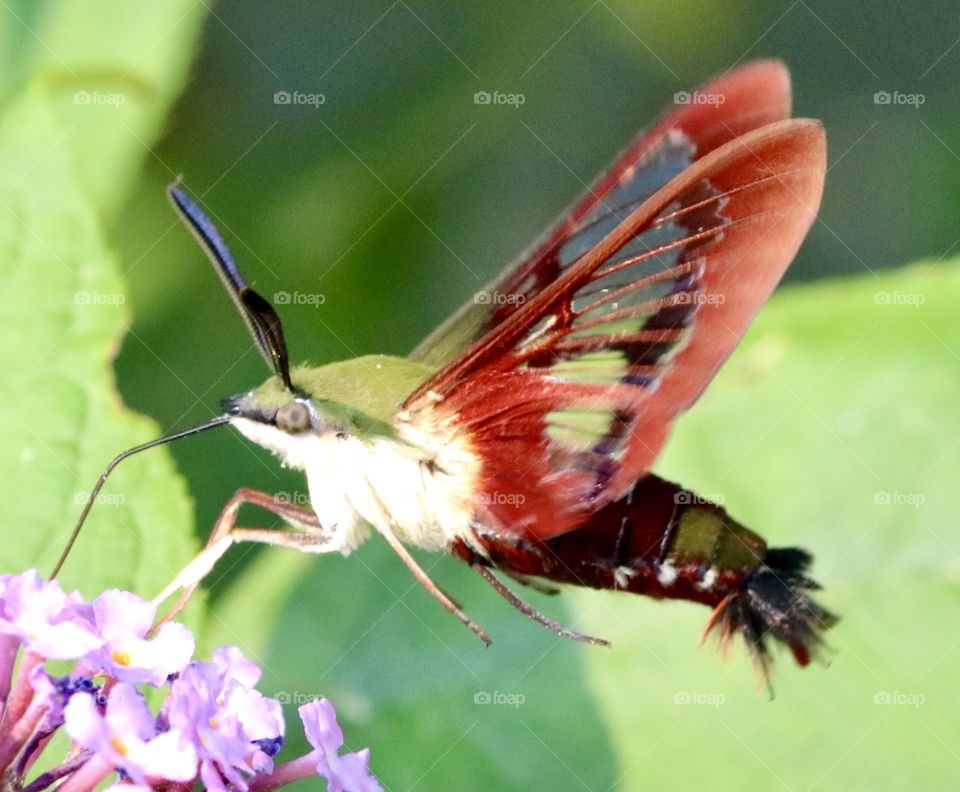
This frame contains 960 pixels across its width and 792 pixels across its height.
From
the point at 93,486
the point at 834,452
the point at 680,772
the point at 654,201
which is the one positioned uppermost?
the point at 654,201

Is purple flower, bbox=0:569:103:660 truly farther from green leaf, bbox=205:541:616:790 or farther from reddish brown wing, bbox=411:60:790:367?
reddish brown wing, bbox=411:60:790:367

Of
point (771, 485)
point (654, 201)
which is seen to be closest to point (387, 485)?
point (654, 201)

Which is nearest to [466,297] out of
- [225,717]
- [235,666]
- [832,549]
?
[832,549]

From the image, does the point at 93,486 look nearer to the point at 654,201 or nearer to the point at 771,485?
the point at 654,201

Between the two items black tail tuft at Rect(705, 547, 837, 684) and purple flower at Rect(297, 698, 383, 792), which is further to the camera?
black tail tuft at Rect(705, 547, 837, 684)

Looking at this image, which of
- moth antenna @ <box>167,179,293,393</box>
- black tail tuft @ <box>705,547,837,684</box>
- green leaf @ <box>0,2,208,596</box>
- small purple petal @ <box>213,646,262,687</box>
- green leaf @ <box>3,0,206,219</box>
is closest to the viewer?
small purple petal @ <box>213,646,262,687</box>

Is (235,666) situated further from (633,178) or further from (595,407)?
(633,178)

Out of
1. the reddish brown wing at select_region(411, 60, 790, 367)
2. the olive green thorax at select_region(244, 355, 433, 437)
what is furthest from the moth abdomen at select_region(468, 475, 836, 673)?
the reddish brown wing at select_region(411, 60, 790, 367)
